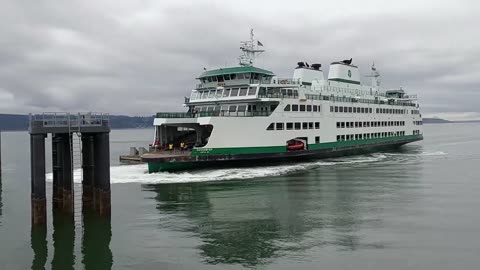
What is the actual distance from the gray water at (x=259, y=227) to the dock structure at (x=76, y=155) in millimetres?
701

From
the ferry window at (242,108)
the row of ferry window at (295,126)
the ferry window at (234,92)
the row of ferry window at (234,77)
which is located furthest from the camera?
the row of ferry window at (234,77)

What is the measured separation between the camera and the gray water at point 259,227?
12539 mm

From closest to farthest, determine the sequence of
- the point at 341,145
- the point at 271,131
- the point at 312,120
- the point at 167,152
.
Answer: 1. the point at 167,152
2. the point at 271,131
3. the point at 312,120
4. the point at 341,145

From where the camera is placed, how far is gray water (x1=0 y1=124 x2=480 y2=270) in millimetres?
12539

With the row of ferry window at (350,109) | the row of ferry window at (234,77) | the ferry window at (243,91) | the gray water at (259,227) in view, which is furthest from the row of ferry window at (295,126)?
the gray water at (259,227)

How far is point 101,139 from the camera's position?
17125mm

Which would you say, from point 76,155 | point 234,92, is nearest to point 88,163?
point 76,155

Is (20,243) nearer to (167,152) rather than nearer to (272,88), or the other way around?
(167,152)

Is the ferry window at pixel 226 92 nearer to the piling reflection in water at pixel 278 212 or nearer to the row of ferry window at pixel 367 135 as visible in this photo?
the piling reflection in water at pixel 278 212

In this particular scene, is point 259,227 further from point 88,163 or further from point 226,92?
point 226,92

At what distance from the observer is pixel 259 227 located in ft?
52.5

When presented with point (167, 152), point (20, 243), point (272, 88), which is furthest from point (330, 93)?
point (20, 243)

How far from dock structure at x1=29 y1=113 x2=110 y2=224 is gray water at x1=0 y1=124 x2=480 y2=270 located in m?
0.70

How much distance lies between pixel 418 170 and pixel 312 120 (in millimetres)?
9924
